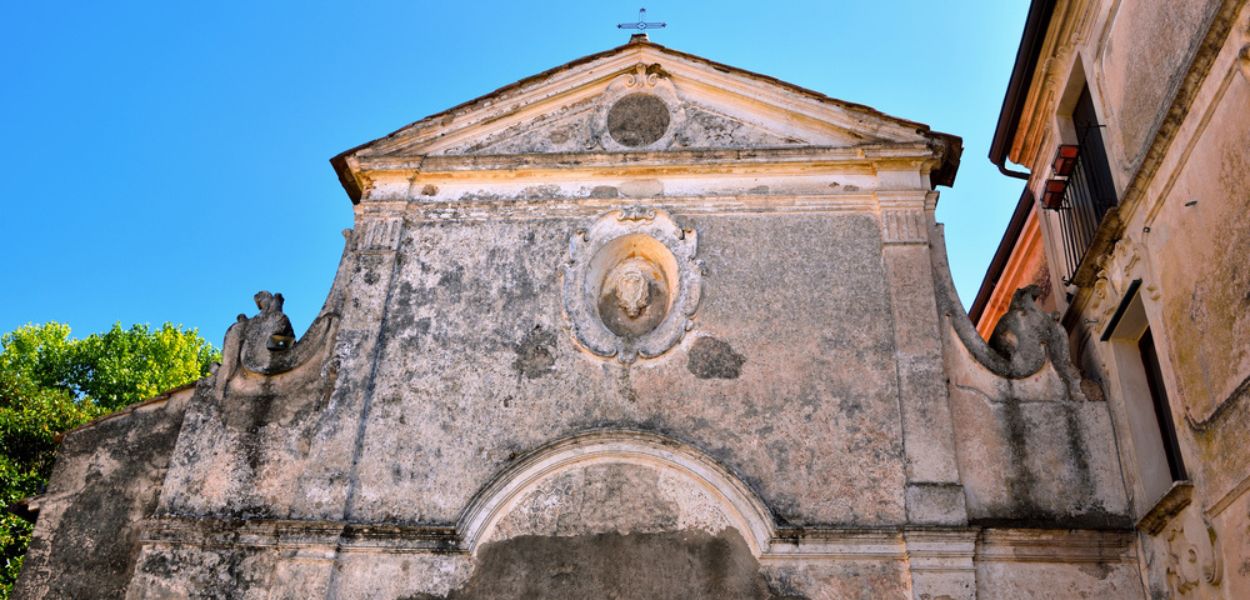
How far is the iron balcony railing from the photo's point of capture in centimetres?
845

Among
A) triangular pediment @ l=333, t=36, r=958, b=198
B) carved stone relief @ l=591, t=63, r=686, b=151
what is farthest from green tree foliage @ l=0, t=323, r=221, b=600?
carved stone relief @ l=591, t=63, r=686, b=151

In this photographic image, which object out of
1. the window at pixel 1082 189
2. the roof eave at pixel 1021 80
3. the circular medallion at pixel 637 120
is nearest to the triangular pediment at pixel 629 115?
the circular medallion at pixel 637 120

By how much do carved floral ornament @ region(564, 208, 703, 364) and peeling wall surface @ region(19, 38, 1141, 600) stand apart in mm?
26

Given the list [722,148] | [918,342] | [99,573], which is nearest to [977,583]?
[918,342]

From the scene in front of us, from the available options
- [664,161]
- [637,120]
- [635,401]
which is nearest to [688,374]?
[635,401]

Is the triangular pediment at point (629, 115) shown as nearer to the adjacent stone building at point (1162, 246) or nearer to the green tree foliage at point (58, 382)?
the adjacent stone building at point (1162, 246)

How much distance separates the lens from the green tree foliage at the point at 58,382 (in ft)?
53.3

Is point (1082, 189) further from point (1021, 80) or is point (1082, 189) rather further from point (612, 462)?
point (612, 462)

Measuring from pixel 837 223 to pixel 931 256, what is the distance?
85 centimetres

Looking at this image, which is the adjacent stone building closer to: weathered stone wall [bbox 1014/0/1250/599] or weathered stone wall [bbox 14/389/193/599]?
weathered stone wall [bbox 1014/0/1250/599]

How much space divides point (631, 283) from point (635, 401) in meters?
1.20

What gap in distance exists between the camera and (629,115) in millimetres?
10125

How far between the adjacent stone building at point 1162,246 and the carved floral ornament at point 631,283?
10.7 ft

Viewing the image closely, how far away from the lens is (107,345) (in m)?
22.1
